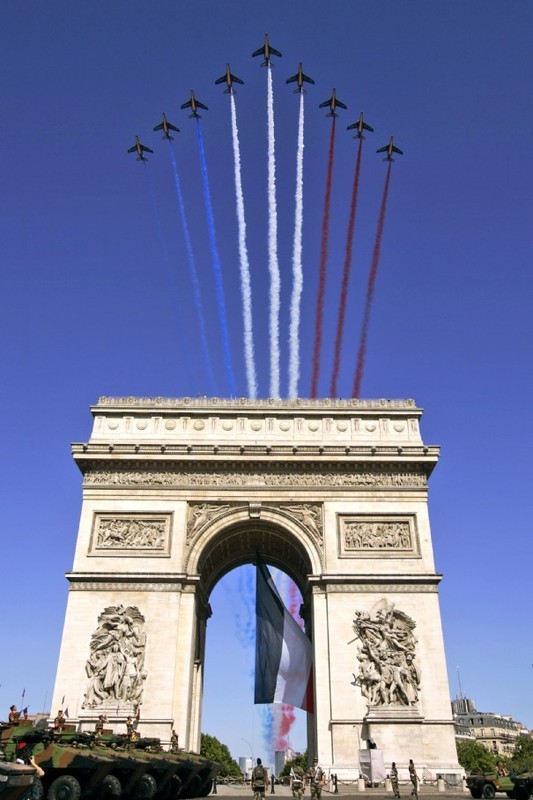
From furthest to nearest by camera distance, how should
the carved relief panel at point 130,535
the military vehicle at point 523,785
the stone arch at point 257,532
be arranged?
1. the stone arch at point 257,532
2. the carved relief panel at point 130,535
3. the military vehicle at point 523,785

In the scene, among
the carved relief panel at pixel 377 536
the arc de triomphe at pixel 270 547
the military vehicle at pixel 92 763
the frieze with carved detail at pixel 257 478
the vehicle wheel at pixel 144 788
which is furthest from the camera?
the frieze with carved detail at pixel 257 478

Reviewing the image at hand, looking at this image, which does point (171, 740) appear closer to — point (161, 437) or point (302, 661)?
point (302, 661)

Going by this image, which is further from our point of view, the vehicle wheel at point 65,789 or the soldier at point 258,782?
the soldier at point 258,782

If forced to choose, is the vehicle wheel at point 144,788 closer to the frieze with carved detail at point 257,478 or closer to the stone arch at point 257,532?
the stone arch at point 257,532

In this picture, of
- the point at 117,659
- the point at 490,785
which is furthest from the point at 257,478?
the point at 490,785

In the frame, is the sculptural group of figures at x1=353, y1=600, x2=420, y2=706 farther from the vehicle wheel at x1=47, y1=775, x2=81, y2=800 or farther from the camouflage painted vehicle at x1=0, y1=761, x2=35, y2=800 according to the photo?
the camouflage painted vehicle at x1=0, y1=761, x2=35, y2=800

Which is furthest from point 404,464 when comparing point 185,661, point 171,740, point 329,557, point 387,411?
point 171,740

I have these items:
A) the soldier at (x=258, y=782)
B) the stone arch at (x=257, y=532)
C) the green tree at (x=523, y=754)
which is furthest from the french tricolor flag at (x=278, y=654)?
the green tree at (x=523, y=754)

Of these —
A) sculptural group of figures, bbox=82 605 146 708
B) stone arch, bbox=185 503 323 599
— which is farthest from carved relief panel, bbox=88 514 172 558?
sculptural group of figures, bbox=82 605 146 708
